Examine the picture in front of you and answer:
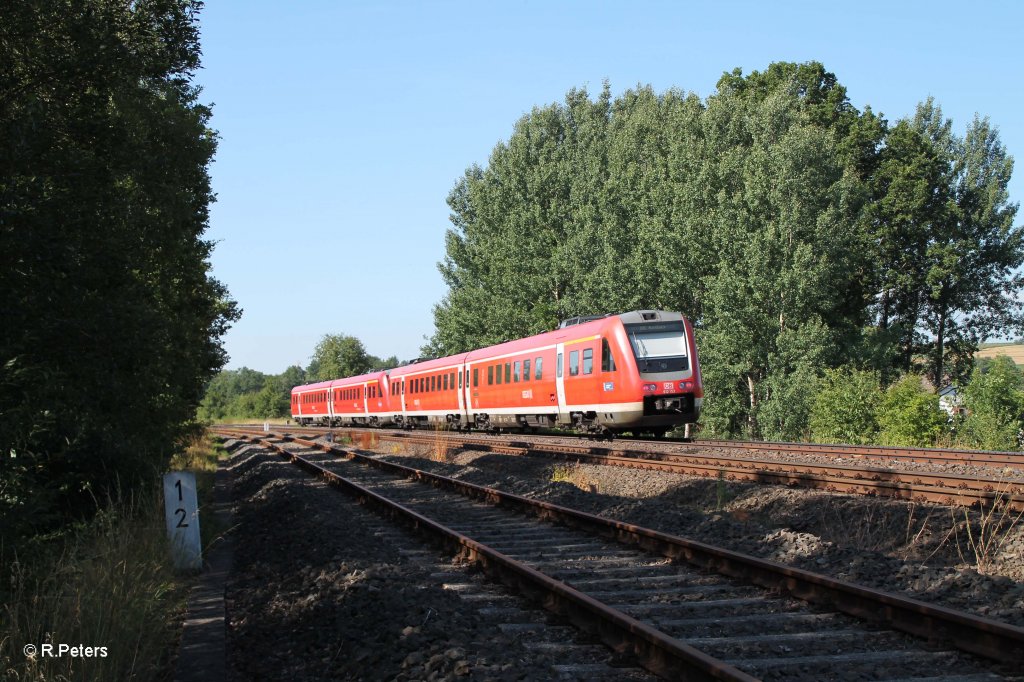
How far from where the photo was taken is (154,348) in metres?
11.3

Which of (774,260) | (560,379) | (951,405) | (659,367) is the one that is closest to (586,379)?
(560,379)

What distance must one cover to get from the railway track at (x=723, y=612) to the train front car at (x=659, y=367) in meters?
10.8

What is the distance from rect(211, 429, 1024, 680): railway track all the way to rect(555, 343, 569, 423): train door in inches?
547

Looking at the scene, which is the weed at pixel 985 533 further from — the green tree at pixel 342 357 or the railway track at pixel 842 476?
the green tree at pixel 342 357

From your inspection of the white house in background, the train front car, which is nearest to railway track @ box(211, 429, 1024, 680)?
the train front car

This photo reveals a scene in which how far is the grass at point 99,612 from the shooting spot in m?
5.87

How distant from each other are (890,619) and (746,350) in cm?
2712

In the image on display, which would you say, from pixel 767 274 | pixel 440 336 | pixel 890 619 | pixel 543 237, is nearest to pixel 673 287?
pixel 767 274

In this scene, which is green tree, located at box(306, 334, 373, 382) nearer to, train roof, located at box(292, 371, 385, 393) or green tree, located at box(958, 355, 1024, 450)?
train roof, located at box(292, 371, 385, 393)

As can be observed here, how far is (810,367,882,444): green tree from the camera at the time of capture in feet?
80.9

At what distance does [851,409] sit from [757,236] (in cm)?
973

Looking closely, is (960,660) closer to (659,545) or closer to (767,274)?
(659,545)

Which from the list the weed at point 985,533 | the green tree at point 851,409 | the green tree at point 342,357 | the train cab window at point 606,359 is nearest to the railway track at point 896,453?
the train cab window at point 606,359

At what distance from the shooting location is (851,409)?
81.8 ft
